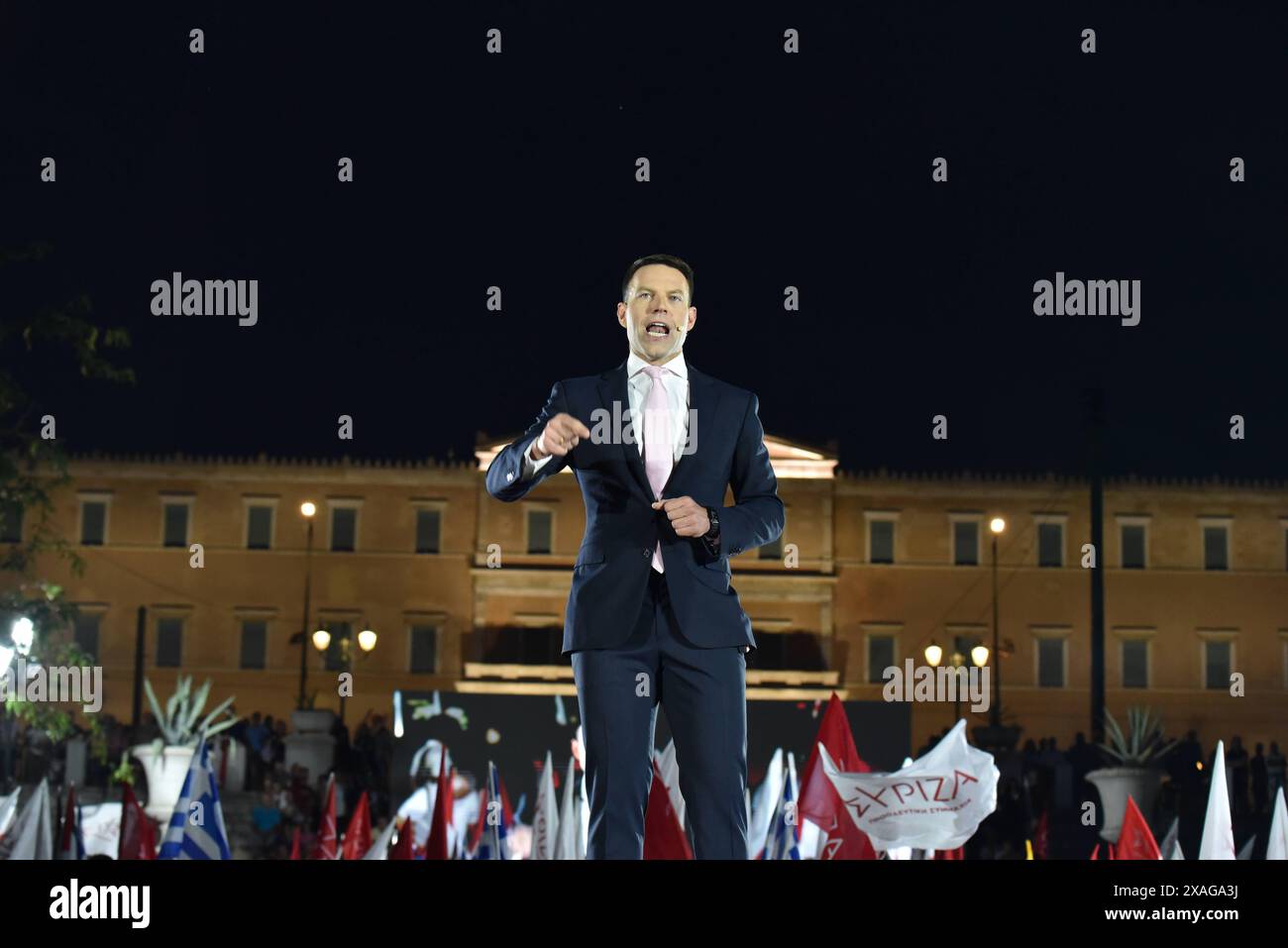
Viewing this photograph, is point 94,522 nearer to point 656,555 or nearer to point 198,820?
point 198,820

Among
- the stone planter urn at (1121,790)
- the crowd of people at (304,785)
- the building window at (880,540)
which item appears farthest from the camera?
the building window at (880,540)

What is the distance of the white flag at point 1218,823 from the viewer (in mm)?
8172

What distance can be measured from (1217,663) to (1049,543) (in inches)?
258

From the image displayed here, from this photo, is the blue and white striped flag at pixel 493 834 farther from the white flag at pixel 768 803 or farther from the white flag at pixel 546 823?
the white flag at pixel 768 803

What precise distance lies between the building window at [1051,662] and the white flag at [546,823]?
43.9 meters

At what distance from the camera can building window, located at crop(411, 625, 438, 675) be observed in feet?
177

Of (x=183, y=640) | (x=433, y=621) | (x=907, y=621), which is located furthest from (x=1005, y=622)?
(x=183, y=640)

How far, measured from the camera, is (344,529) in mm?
54562

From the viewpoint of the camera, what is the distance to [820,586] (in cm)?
5481

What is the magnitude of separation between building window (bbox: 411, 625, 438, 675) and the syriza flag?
147 feet

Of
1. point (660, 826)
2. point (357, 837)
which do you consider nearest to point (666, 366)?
point (660, 826)

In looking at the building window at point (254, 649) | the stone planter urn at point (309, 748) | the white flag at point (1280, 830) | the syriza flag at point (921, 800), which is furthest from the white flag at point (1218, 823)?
the building window at point (254, 649)
